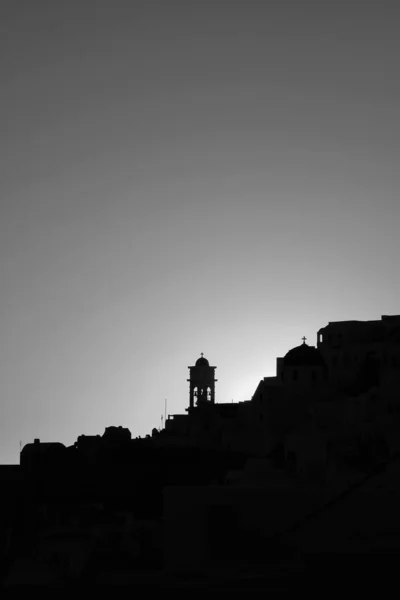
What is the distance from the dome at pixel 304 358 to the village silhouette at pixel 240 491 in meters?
0.09

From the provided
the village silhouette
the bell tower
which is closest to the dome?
the village silhouette

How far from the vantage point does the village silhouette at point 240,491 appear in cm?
1909

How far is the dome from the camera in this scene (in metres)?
61.2

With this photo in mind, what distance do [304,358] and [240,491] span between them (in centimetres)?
3352

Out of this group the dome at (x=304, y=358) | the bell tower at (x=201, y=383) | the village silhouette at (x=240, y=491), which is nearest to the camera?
the village silhouette at (x=240, y=491)

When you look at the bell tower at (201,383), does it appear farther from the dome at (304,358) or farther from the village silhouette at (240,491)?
the dome at (304,358)

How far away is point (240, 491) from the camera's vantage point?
2841 centimetres

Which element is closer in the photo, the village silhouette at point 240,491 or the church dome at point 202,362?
the village silhouette at point 240,491

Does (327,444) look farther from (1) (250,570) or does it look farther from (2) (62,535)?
(1) (250,570)

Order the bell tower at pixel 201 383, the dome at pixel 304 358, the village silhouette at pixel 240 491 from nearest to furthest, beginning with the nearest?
the village silhouette at pixel 240 491
the dome at pixel 304 358
the bell tower at pixel 201 383

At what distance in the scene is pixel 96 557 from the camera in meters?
45.7

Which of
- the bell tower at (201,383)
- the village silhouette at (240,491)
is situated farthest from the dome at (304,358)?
the bell tower at (201,383)

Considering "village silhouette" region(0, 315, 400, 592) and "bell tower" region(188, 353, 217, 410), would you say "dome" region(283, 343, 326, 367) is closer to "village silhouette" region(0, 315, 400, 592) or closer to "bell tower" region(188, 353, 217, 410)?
"village silhouette" region(0, 315, 400, 592)

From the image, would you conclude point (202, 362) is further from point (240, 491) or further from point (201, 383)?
point (240, 491)
